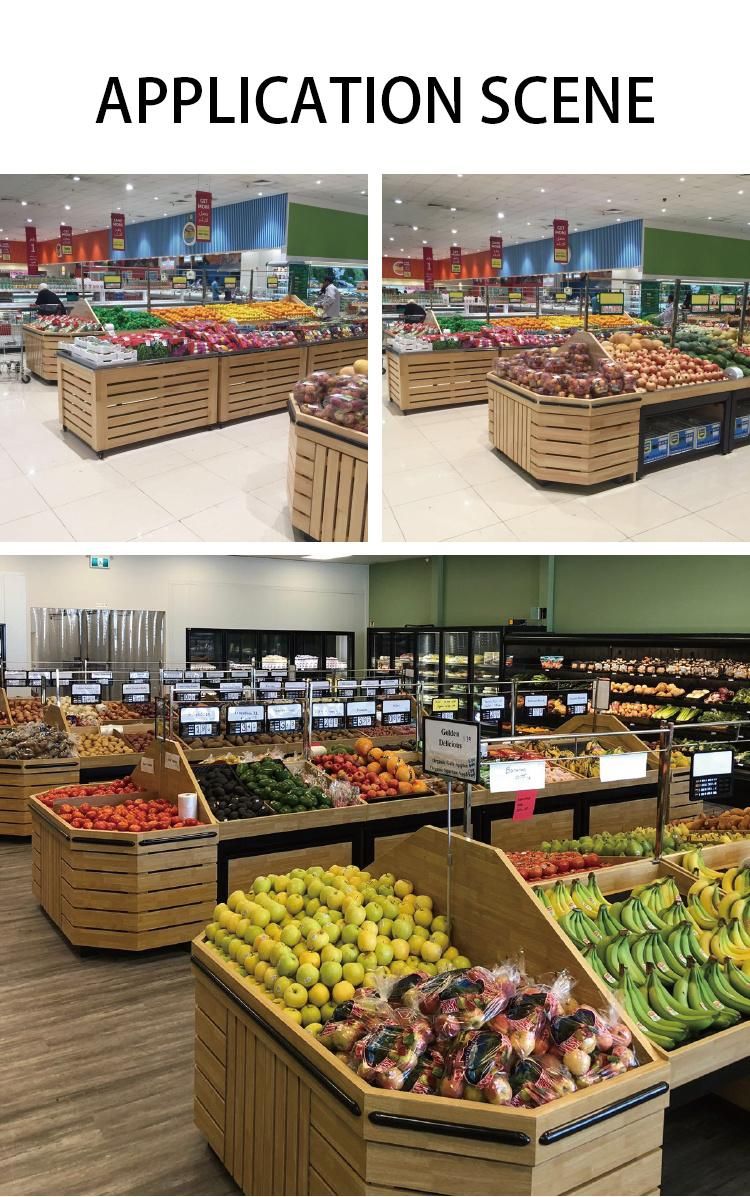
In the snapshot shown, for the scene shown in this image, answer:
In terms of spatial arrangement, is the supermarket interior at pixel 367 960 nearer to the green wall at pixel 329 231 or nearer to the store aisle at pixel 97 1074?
the store aisle at pixel 97 1074

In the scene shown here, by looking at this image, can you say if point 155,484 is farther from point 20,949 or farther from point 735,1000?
point 735,1000

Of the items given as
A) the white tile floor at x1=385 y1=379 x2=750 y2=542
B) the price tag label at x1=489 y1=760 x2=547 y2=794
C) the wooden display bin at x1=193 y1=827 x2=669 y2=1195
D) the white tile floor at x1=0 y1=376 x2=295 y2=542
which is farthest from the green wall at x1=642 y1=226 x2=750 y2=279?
the wooden display bin at x1=193 y1=827 x2=669 y2=1195

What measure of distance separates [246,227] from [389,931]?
3996 mm

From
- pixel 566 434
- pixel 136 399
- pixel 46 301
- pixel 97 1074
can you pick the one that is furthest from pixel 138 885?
pixel 566 434

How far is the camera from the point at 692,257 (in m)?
7.52

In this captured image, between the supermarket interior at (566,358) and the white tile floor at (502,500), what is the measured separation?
0.01 metres

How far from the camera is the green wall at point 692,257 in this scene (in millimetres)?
7379

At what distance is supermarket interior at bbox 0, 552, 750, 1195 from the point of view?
84.7 inches

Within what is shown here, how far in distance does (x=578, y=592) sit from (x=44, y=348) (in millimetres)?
8345

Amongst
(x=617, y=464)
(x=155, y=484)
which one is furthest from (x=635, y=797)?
(x=155, y=484)

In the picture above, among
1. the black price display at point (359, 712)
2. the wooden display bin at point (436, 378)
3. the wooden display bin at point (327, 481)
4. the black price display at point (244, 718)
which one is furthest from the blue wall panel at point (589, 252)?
the black price display at point (244, 718)

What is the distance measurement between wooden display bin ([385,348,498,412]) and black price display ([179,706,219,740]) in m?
2.53

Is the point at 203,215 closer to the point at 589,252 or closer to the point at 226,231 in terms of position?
the point at 226,231

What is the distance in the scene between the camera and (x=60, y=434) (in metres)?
5.76
